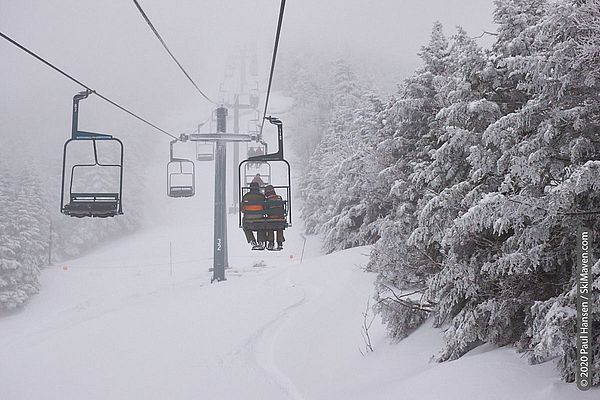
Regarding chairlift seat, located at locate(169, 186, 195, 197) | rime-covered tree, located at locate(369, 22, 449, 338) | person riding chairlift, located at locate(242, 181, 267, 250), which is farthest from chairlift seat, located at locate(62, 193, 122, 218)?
rime-covered tree, located at locate(369, 22, 449, 338)

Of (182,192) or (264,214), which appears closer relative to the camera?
(264,214)

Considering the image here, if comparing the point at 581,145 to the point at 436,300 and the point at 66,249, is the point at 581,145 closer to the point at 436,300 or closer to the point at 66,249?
the point at 436,300

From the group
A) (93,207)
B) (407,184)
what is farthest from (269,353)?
(93,207)

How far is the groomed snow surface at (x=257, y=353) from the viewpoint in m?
8.69

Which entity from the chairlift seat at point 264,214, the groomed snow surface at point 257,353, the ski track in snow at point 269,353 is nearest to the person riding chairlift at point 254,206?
the chairlift seat at point 264,214

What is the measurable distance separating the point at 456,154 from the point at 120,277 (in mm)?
32995

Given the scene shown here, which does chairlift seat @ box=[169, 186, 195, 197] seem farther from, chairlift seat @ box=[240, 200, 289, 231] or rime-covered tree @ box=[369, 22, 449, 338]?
rime-covered tree @ box=[369, 22, 449, 338]

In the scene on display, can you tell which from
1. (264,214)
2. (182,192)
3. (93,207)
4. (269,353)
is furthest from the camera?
(182,192)

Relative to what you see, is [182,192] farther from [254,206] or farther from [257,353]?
[254,206]

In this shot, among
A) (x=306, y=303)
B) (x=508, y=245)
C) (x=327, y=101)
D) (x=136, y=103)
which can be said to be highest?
(x=136, y=103)

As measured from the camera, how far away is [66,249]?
5000cm

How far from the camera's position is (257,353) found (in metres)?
14.8

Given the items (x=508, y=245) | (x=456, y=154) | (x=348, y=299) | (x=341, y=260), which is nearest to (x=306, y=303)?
(x=348, y=299)

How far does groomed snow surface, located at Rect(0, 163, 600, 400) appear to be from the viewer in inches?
342
